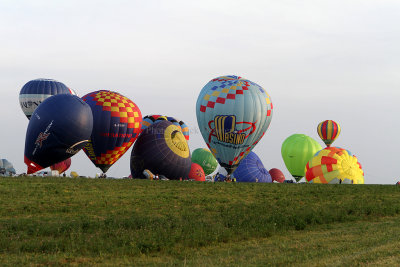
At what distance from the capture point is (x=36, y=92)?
181 feet

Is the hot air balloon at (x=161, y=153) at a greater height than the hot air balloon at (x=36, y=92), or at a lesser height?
lesser

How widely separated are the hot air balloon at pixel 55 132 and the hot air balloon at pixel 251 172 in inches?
1102

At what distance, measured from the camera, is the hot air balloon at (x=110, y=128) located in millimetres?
43719

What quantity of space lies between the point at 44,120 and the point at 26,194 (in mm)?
10928

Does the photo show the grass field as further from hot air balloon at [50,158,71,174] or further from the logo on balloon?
hot air balloon at [50,158,71,174]

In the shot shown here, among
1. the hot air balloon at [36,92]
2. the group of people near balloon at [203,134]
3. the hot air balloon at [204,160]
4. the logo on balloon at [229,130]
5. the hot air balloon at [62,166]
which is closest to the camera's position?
the group of people near balloon at [203,134]

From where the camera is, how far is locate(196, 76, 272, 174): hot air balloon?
1793 inches

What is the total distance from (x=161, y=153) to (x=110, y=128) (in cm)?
461

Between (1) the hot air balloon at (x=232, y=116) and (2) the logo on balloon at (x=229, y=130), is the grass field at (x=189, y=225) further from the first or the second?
(1) the hot air balloon at (x=232, y=116)

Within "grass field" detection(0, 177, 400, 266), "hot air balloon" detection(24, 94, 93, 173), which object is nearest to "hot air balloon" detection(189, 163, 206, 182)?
"hot air balloon" detection(24, 94, 93, 173)

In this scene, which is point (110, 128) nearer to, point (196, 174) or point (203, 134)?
point (203, 134)

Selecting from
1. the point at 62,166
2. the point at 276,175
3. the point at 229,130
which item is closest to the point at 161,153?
the point at 229,130

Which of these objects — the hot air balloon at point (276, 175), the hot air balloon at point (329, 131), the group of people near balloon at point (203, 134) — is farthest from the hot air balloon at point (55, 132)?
the hot air balloon at point (276, 175)

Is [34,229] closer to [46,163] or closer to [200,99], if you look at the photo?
[46,163]
